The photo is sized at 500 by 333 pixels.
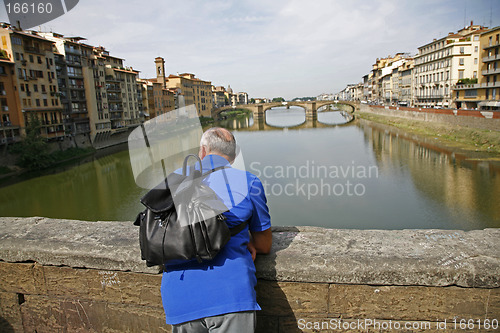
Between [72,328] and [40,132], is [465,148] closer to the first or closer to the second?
[72,328]

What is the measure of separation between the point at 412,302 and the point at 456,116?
27.1 meters

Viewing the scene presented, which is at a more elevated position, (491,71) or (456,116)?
(491,71)

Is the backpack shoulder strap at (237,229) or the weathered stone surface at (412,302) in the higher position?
the backpack shoulder strap at (237,229)

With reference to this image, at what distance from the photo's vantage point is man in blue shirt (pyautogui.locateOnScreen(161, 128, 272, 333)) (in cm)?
119

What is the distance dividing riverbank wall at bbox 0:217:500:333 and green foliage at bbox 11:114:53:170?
21832 millimetres

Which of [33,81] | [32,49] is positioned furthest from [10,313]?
[32,49]

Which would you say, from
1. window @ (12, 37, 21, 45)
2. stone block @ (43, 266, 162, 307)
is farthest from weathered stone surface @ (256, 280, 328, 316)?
window @ (12, 37, 21, 45)

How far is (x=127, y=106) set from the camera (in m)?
35.5

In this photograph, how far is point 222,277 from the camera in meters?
1.20

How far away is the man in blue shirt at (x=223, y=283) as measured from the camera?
46.9 inches

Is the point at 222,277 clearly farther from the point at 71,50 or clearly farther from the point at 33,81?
the point at 71,50

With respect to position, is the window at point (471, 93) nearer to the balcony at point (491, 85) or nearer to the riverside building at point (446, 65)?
the riverside building at point (446, 65)

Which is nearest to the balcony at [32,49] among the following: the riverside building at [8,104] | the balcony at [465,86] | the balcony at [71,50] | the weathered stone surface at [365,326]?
the riverside building at [8,104]

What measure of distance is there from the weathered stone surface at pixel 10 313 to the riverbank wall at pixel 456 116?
23.4 metres
